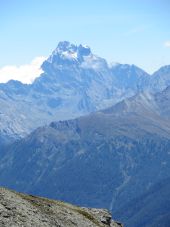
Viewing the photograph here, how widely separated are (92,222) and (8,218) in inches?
958

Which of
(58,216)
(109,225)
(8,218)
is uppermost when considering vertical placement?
(109,225)

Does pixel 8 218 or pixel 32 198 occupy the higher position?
pixel 32 198

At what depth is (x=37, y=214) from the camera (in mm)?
77250

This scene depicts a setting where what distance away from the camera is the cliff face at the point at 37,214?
2806 inches

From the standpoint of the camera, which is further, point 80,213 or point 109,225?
point 109,225

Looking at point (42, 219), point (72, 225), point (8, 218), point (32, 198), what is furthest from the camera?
point (32, 198)

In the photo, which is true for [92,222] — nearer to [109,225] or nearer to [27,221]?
[109,225]

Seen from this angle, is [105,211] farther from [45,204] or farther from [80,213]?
[45,204]

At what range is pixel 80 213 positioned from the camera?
306 ft

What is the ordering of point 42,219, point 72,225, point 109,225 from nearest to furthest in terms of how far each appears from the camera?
point 42,219, point 72,225, point 109,225

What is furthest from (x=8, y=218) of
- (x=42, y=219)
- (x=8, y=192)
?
(x=8, y=192)

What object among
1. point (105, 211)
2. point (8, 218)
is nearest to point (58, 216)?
point (8, 218)

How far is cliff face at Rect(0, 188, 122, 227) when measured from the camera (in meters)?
71.3

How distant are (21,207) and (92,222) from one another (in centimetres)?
1814
